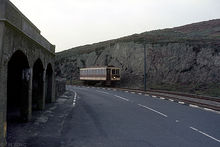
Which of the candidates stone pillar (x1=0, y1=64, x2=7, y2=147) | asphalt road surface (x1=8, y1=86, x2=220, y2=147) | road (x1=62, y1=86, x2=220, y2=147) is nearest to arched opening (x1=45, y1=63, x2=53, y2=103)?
asphalt road surface (x1=8, y1=86, x2=220, y2=147)

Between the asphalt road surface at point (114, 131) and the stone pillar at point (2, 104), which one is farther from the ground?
the stone pillar at point (2, 104)

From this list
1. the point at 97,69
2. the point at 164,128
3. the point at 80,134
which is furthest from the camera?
the point at 97,69

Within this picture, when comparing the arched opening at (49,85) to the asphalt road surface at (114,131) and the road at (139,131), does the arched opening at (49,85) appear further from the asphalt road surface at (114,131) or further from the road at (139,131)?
the road at (139,131)

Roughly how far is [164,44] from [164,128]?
33.5 metres

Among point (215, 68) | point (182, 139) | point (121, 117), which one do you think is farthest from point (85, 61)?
point (182, 139)

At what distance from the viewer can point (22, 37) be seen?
7.82 metres

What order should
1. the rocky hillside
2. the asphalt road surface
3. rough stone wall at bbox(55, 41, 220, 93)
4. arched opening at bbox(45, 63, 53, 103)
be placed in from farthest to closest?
rough stone wall at bbox(55, 41, 220, 93) < the rocky hillside < arched opening at bbox(45, 63, 53, 103) < the asphalt road surface

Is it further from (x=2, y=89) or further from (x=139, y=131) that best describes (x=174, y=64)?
(x=2, y=89)

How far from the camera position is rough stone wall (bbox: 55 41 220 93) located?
31.9 meters

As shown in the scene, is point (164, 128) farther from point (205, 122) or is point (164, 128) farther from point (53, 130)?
point (53, 130)

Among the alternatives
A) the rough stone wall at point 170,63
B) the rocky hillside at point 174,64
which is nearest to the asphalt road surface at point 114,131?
the rocky hillside at point 174,64

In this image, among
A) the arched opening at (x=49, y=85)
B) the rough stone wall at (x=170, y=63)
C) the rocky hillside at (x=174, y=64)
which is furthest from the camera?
the rough stone wall at (x=170, y=63)

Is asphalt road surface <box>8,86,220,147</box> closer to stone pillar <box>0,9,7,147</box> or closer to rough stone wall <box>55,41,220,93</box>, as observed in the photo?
stone pillar <box>0,9,7,147</box>

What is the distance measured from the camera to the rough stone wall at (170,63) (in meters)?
31.9
